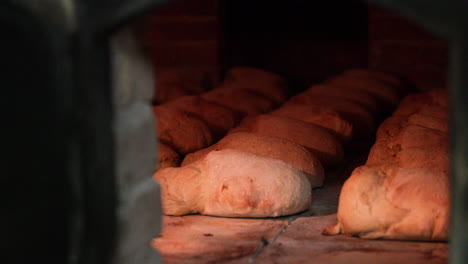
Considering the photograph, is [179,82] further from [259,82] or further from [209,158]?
[209,158]

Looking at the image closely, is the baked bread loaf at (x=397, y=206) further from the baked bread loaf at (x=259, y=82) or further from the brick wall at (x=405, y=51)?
the brick wall at (x=405, y=51)

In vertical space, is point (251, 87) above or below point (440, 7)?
below

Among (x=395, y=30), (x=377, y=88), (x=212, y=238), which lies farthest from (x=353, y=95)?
(x=212, y=238)

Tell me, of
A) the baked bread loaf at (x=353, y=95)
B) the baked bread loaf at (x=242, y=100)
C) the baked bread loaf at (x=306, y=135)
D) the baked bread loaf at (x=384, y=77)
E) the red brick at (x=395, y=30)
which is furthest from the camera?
the red brick at (x=395, y=30)

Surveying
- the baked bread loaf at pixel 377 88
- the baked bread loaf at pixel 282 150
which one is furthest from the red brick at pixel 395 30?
the baked bread loaf at pixel 282 150

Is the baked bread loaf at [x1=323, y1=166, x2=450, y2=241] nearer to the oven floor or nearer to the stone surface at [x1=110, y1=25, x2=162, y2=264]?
the oven floor

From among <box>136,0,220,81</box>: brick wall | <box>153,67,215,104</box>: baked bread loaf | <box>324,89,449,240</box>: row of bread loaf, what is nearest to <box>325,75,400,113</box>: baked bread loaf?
<box>153,67,215,104</box>: baked bread loaf

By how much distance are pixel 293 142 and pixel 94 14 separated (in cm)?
300

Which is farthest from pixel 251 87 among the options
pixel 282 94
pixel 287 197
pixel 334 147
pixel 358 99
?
pixel 287 197

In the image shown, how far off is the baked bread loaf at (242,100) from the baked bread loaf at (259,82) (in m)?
0.41

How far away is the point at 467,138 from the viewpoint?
7.72ft

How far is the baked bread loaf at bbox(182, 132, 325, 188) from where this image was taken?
505cm

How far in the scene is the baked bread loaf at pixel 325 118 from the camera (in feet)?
20.2

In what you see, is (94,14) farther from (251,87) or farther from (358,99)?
(251,87)
